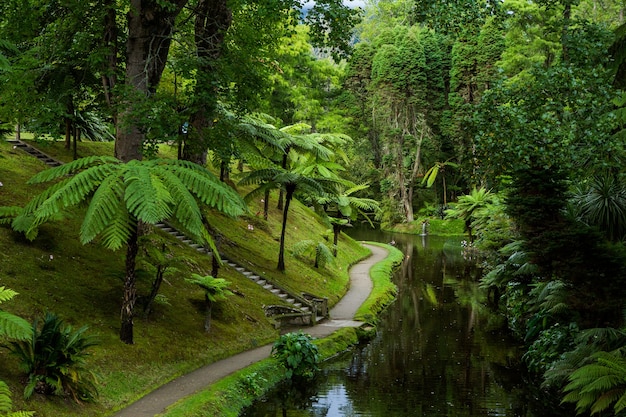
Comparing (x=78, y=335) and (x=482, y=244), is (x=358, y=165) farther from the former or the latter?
(x=78, y=335)

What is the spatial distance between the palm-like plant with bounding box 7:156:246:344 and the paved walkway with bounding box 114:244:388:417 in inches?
107

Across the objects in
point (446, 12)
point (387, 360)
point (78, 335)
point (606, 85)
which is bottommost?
point (387, 360)

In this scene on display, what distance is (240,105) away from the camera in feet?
55.4

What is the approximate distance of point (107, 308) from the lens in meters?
13.1

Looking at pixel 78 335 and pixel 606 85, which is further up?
pixel 606 85

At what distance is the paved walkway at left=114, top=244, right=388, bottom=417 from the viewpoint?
10773 mm

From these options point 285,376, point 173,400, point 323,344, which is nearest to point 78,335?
point 173,400

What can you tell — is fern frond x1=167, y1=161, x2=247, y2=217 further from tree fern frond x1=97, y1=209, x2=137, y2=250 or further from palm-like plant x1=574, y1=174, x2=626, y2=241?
palm-like plant x1=574, y1=174, x2=626, y2=241

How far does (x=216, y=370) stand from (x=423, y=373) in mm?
5017

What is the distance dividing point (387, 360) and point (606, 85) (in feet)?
27.6

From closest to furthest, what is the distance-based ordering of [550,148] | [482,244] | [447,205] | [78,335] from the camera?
[78,335], [550,148], [482,244], [447,205]

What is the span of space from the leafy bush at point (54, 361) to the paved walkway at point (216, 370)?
83cm

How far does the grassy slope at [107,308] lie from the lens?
11133mm

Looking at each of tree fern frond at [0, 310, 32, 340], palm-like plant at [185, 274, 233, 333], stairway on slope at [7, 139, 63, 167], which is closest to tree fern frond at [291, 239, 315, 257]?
stairway on slope at [7, 139, 63, 167]
